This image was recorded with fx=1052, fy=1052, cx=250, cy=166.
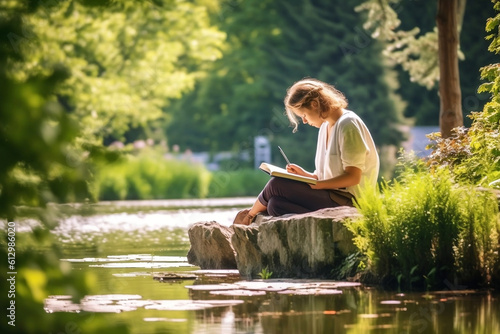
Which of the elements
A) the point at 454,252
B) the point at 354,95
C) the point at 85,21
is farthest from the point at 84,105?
the point at 454,252

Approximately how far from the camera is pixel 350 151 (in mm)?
8039

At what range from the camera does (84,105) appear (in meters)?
31.1

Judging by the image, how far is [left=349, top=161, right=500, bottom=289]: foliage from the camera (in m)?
6.53

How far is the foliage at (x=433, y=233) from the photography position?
6.53m

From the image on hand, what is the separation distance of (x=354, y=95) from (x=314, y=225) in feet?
131

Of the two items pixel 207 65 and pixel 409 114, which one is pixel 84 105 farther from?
pixel 409 114

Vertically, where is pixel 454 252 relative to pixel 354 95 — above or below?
below

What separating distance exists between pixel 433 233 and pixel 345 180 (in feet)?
5.18

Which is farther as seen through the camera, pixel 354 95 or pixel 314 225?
pixel 354 95

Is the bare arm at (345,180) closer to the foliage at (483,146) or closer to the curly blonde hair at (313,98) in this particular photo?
the curly blonde hair at (313,98)

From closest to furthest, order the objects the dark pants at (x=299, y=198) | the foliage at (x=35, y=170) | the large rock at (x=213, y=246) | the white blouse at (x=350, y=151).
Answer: the foliage at (x=35, y=170), the white blouse at (x=350, y=151), the dark pants at (x=299, y=198), the large rock at (x=213, y=246)

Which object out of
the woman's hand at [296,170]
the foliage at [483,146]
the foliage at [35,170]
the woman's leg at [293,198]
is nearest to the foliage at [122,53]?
the foliage at [483,146]

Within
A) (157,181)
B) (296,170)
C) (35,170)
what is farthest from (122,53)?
(35,170)

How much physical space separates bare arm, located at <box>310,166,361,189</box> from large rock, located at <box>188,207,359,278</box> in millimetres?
374
